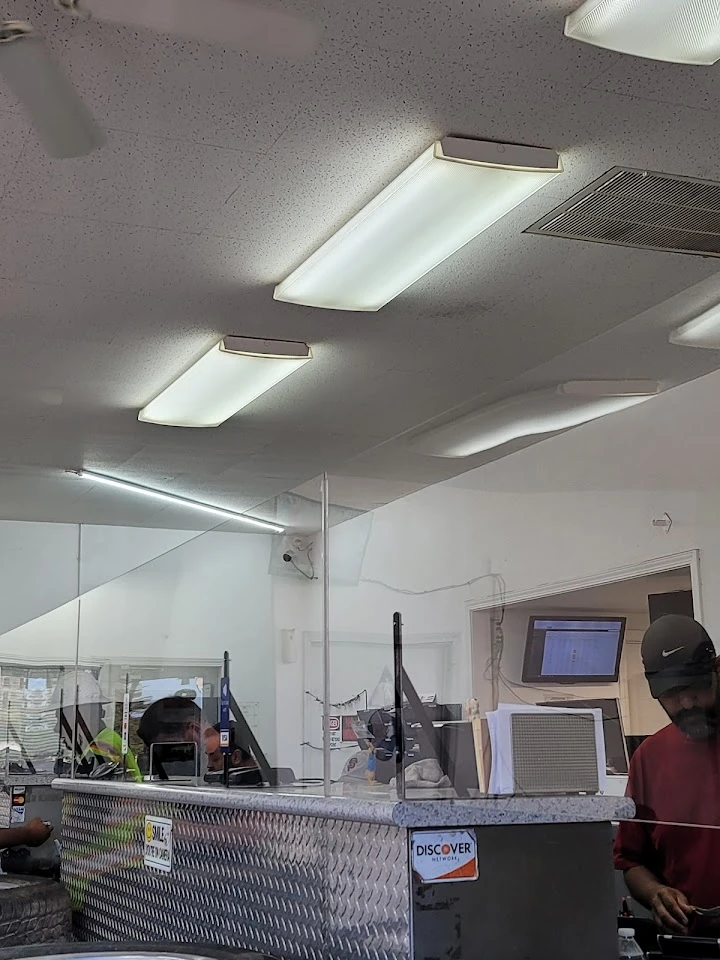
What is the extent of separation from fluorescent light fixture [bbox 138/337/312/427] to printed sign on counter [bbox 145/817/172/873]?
1798 mm

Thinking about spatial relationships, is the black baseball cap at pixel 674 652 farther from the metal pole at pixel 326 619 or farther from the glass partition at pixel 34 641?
the glass partition at pixel 34 641

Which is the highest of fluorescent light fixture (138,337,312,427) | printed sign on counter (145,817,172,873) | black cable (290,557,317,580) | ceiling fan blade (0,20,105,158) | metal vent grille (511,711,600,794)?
ceiling fan blade (0,20,105,158)

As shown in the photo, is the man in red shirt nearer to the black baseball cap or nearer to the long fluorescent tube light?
the black baseball cap

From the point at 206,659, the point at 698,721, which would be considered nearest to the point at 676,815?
the point at 698,721


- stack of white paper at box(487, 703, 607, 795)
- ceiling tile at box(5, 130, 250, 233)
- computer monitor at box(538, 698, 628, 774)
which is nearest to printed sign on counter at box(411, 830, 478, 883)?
stack of white paper at box(487, 703, 607, 795)

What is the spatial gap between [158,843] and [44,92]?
5.67 feet

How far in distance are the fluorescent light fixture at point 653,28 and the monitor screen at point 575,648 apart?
3.80 ft

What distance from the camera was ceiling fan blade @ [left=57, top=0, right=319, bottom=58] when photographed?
2.16 m

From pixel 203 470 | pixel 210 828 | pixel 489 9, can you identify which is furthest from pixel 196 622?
pixel 203 470

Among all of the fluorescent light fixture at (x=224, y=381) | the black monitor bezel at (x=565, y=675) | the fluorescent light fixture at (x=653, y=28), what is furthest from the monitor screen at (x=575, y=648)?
Result: the fluorescent light fixture at (x=224, y=381)

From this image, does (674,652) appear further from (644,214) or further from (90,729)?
(90,729)

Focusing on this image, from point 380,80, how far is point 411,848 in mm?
1647

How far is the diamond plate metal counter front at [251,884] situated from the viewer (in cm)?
170

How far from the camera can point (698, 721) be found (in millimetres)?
2281
